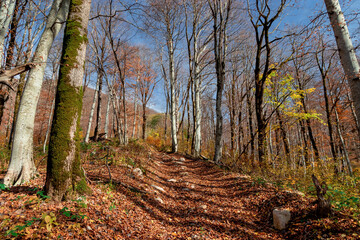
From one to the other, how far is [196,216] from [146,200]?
48.4 inches

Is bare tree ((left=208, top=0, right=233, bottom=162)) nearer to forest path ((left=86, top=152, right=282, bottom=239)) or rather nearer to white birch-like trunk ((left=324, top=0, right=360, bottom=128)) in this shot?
forest path ((left=86, top=152, right=282, bottom=239))

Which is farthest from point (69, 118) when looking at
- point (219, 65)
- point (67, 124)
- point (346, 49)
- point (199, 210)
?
point (219, 65)

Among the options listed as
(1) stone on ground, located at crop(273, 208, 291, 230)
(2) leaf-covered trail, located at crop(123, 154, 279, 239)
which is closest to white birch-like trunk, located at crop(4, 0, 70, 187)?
(2) leaf-covered trail, located at crop(123, 154, 279, 239)

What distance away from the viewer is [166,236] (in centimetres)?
272

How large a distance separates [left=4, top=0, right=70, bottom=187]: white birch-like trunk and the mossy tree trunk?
425 mm

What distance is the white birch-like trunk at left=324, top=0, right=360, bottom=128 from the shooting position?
2.87 meters

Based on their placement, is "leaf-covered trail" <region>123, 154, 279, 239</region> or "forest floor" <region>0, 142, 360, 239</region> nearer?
"forest floor" <region>0, 142, 360, 239</region>

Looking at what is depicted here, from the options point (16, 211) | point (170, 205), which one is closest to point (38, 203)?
point (16, 211)

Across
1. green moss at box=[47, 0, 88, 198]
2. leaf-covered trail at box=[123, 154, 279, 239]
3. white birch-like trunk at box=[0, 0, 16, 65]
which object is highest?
white birch-like trunk at box=[0, 0, 16, 65]

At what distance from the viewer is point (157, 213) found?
3.48 m

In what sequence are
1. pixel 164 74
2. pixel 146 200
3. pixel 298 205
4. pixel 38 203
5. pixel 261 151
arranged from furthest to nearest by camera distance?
pixel 164 74 → pixel 261 151 → pixel 146 200 → pixel 298 205 → pixel 38 203

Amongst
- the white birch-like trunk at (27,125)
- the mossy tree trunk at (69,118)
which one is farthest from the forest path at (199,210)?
the white birch-like trunk at (27,125)

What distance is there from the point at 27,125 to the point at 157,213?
3.29 m

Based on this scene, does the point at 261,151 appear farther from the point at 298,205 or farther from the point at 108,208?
the point at 108,208
